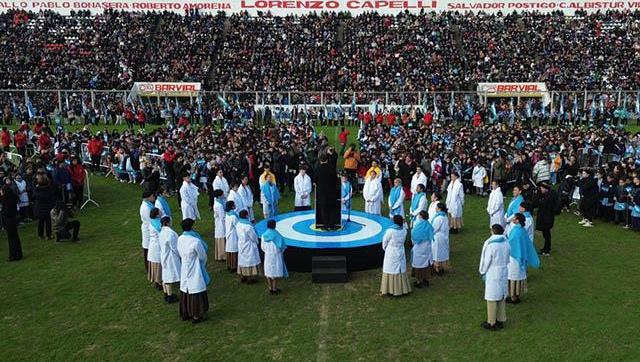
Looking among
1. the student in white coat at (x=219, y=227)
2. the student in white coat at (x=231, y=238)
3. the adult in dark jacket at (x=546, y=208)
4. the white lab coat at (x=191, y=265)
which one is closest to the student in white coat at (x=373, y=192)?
the adult in dark jacket at (x=546, y=208)

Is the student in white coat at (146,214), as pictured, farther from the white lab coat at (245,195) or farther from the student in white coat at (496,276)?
the student in white coat at (496,276)

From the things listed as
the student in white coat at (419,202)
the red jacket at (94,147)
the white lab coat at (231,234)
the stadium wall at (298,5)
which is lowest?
the white lab coat at (231,234)

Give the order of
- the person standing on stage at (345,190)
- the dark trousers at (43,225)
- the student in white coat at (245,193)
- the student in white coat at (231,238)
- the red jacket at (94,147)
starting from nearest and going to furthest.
→ the student in white coat at (231,238) < the student in white coat at (245,193) < the dark trousers at (43,225) < the person standing on stage at (345,190) < the red jacket at (94,147)

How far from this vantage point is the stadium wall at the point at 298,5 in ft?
159

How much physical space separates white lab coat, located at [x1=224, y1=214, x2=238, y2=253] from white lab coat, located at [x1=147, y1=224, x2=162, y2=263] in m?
1.71

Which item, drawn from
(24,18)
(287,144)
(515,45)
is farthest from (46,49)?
(515,45)

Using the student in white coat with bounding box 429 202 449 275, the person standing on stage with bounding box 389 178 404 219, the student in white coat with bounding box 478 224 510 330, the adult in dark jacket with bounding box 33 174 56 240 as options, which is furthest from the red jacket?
the student in white coat with bounding box 478 224 510 330

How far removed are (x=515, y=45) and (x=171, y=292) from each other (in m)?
39.4

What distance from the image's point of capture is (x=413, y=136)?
79.8 ft

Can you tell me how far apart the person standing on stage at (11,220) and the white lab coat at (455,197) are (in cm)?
1063

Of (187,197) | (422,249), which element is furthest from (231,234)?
(422,249)

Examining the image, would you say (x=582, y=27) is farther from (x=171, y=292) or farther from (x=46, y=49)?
(x=171, y=292)

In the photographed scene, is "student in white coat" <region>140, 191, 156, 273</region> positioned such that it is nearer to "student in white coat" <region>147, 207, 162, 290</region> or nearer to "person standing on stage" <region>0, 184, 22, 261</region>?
"student in white coat" <region>147, 207, 162, 290</region>

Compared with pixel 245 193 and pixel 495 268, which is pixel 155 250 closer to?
pixel 245 193
